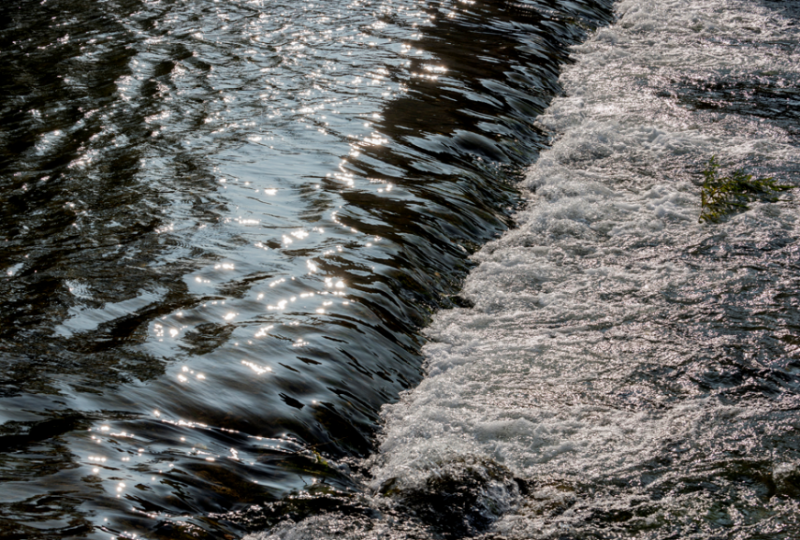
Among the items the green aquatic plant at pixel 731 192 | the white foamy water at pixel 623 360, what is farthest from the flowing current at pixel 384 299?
the green aquatic plant at pixel 731 192

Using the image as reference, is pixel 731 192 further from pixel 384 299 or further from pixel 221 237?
pixel 221 237

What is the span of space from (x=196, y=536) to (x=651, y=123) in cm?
966

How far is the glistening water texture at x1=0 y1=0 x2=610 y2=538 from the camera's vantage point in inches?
183

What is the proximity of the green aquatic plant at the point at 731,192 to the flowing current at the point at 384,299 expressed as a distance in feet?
0.71

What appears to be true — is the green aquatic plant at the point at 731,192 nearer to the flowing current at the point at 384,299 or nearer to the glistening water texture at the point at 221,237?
the flowing current at the point at 384,299

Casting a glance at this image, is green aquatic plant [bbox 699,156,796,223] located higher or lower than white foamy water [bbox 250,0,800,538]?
higher

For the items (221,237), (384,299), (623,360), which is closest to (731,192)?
(623,360)

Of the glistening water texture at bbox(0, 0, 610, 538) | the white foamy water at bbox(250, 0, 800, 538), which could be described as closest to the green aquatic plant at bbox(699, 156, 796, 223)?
the white foamy water at bbox(250, 0, 800, 538)

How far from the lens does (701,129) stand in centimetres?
1102

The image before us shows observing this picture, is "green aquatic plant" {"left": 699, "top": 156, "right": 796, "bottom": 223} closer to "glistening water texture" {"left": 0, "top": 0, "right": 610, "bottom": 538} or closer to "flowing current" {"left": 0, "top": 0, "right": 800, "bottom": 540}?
"flowing current" {"left": 0, "top": 0, "right": 800, "bottom": 540}

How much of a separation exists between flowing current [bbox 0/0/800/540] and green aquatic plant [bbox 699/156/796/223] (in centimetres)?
22

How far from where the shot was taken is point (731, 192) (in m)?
8.72

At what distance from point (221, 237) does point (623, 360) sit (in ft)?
13.7

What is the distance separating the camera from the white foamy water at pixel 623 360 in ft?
15.3
